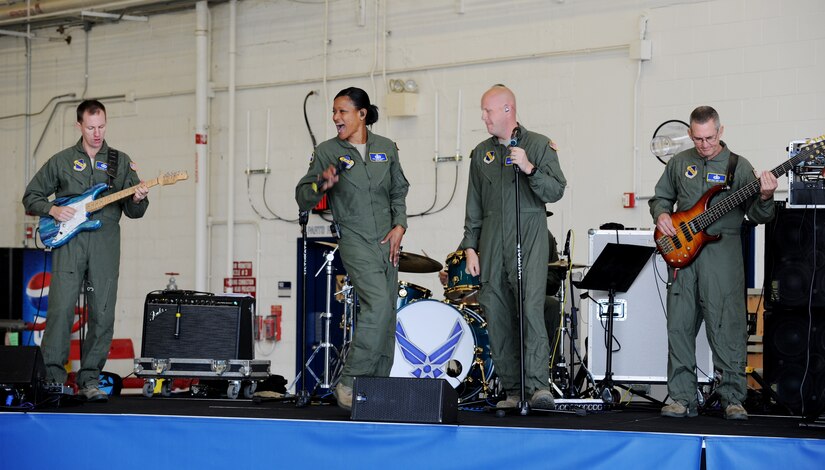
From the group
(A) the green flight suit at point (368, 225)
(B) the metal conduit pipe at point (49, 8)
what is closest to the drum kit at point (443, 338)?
(A) the green flight suit at point (368, 225)

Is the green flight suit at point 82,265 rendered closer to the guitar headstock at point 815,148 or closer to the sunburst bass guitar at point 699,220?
the sunburst bass guitar at point 699,220

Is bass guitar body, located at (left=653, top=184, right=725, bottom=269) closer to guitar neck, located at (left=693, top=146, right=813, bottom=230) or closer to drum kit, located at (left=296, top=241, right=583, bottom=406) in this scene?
guitar neck, located at (left=693, top=146, right=813, bottom=230)

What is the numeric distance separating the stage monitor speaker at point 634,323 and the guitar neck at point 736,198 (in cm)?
160

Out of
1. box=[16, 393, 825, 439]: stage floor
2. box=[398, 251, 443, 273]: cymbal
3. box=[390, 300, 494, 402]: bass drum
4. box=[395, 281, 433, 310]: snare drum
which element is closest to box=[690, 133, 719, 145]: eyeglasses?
box=[16, 393, 825, 439]: stage floor

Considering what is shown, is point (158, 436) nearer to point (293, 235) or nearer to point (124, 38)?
point (293, 235)

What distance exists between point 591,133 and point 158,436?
5.43 m

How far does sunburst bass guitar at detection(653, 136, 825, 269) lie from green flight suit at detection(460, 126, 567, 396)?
725mm

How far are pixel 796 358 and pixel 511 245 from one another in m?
1.84

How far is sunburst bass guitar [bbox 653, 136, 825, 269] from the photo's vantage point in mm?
5789

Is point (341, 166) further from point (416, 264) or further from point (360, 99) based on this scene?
point (416, 264)

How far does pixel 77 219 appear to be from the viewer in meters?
6.68

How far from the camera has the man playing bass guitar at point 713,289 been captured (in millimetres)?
5945

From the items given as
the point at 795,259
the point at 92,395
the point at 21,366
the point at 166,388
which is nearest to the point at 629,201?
the point at 795,259

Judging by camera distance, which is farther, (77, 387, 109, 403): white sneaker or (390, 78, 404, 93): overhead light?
(390, 78, 404, 93): overhead light
